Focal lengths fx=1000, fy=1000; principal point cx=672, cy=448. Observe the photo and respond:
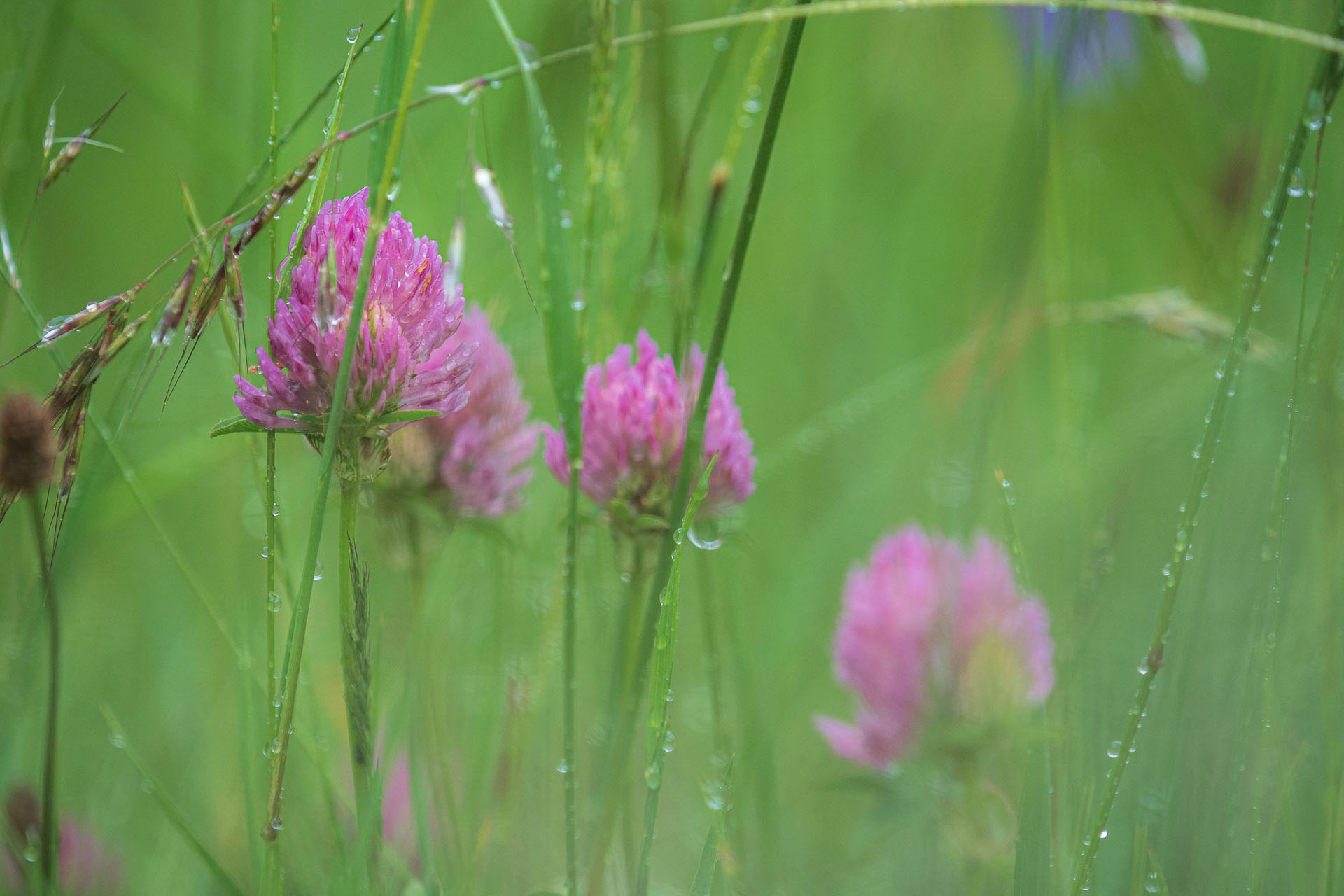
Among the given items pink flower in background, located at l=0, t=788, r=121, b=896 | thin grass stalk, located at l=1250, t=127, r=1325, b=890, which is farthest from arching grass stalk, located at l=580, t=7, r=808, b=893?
pink flower in background, located at l=0, t=788, r=121, b=896

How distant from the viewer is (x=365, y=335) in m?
0.59

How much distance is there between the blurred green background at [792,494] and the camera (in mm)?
812

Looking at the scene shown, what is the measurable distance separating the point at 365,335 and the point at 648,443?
230 millimetres

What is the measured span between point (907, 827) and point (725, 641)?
1.33ft

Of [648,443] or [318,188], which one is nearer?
[318,188]

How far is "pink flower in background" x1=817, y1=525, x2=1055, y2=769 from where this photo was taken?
3.02 feet

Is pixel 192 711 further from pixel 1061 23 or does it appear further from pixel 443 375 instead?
pixel 1061 23

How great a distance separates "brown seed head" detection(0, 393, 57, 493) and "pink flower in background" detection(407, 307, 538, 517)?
0.37 metres

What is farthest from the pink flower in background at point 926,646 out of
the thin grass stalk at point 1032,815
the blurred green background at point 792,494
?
the thin grass stalk at point 1032,815

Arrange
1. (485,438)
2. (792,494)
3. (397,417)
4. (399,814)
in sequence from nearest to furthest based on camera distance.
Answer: (397,417) → (485,438) → (399,814) → (792,494)

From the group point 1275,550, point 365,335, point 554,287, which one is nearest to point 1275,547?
point 1275,550

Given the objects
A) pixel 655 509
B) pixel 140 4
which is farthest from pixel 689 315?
pixel 140 4

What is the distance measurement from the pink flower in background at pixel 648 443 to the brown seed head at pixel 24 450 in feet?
1.06

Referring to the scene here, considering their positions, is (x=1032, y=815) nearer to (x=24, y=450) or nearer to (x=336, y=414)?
(x=336, y=414)
